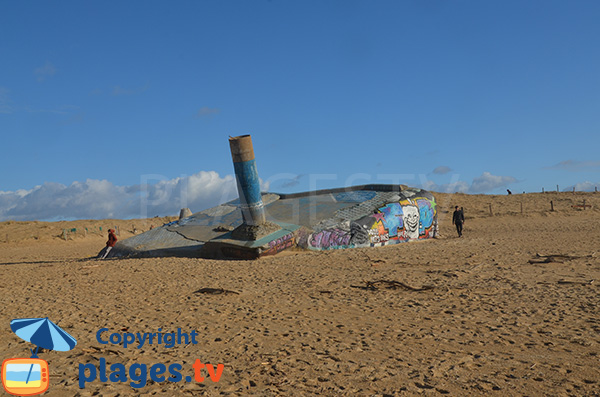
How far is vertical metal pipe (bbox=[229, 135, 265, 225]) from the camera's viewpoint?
13.3m

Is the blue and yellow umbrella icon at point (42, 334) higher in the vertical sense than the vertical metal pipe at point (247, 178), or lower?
lower

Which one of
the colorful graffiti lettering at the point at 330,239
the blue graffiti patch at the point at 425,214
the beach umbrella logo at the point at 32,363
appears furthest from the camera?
the blue graffiti patch at the point at 425,214

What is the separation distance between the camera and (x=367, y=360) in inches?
178

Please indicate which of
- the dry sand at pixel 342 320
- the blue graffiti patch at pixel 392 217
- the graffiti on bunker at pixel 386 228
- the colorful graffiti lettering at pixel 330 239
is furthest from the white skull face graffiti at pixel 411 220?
the dry sand at pixel 342 320

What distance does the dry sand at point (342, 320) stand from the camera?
400 centimetres

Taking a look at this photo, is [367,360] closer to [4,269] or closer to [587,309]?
[587,309]

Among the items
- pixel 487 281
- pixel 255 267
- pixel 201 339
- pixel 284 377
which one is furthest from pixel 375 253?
pixel 284 377

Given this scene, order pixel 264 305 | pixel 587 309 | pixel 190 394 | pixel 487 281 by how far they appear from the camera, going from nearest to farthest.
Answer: pixel 190 394 → pixel 587 309 → pixel 264 305 → pixel 487 281

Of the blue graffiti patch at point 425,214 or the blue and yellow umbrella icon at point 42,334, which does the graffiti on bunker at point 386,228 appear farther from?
the blue and yellow umbrella icon at point 42,334

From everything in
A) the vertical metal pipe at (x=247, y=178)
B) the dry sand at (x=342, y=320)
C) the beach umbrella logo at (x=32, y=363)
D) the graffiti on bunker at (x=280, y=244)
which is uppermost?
the vertical metal pipe at (x=247, y=178)

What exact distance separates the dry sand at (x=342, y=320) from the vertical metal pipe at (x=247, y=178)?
178cm

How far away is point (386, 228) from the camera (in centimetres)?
1617

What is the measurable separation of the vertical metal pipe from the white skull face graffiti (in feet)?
21.0

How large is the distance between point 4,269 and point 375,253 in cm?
1146
